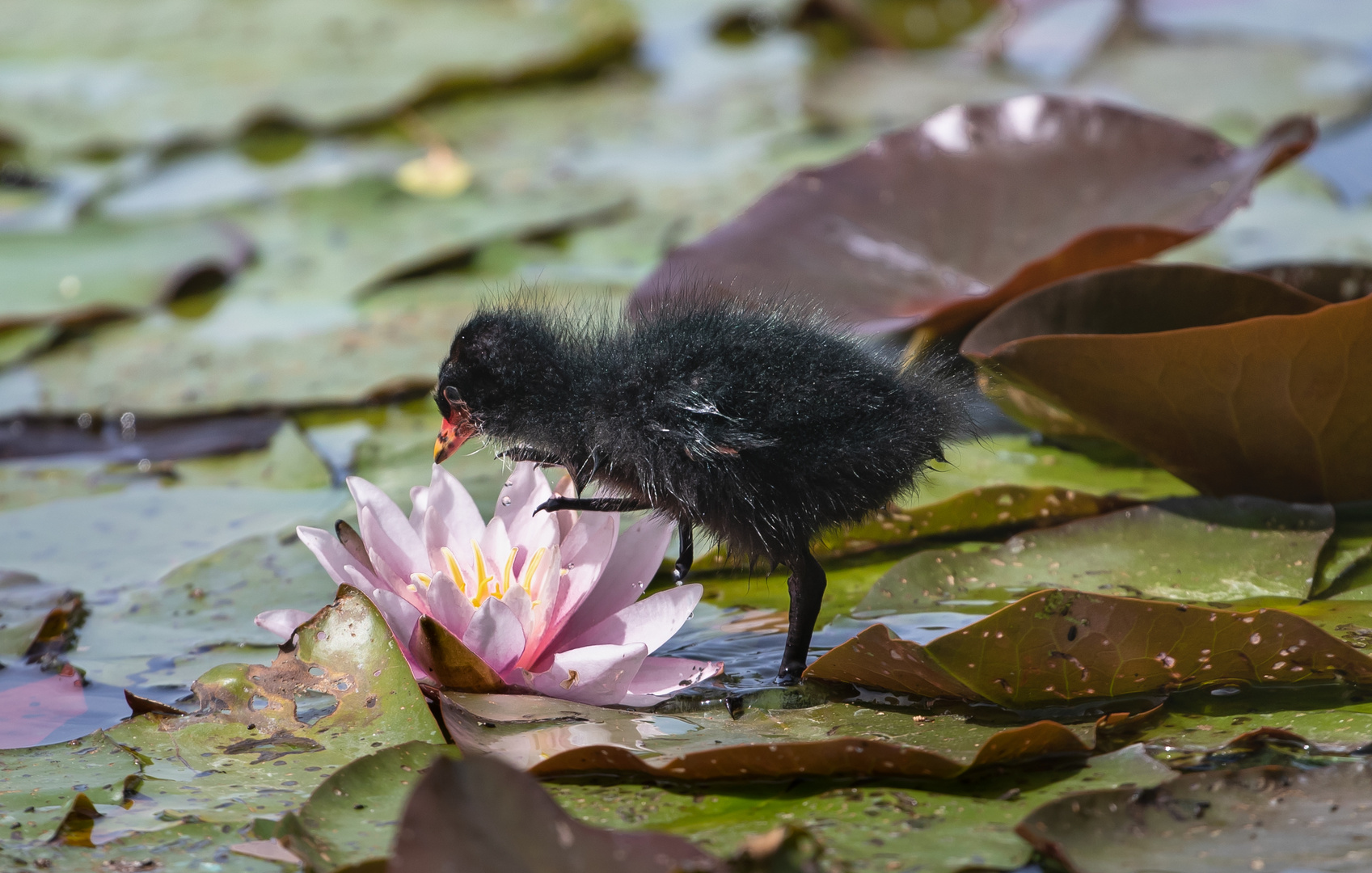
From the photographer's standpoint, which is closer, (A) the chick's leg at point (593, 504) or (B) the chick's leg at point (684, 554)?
(A) the chick's leg at point (593, 504)

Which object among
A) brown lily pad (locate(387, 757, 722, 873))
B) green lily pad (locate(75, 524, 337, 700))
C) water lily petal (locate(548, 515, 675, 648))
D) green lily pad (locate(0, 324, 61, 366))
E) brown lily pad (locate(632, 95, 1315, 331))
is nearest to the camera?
brown lily pad (locate(387, 757, 722, 873))

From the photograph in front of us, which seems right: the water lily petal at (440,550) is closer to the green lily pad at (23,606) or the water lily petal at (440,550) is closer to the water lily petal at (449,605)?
the water lily petal at (449,605)

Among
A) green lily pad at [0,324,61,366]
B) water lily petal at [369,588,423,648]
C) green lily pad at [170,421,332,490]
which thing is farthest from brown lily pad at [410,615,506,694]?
green lily pad at [0,324,61,366]

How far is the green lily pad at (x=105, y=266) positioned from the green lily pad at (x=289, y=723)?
230cm

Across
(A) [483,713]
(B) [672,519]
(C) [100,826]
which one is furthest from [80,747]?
(B) [672,519]

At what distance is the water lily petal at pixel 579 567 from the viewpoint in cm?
182

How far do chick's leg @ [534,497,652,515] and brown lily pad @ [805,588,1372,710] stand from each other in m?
0.36

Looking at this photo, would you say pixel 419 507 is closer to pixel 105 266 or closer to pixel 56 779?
pixel 56 779

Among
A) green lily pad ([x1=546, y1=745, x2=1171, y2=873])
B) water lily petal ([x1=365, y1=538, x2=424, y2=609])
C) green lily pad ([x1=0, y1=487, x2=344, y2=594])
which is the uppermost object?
water lily petal ([x1=365, y1=538, x2=424, y2=609])

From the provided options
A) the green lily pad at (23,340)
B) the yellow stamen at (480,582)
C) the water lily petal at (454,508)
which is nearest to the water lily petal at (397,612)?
the yellow stamen at (480,582)

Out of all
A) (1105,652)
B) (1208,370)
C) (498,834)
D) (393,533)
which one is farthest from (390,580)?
(1208,370)

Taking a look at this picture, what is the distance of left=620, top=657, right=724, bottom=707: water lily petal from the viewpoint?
1736mm

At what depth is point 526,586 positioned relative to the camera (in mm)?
1845

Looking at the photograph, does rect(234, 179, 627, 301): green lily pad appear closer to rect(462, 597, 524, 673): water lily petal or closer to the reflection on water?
the reflection on water
